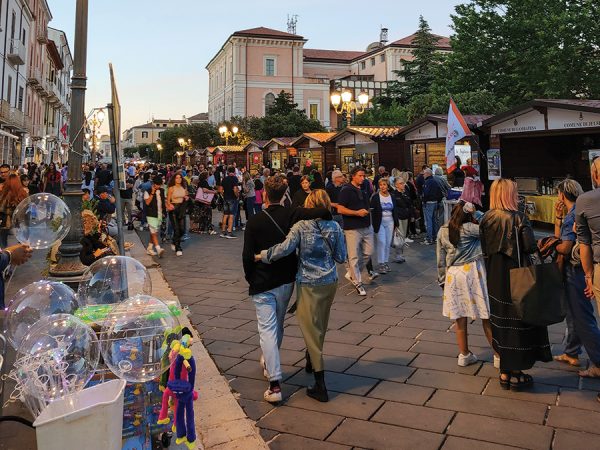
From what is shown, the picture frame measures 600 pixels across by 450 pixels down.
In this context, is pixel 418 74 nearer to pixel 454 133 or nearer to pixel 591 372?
pixel 454 133

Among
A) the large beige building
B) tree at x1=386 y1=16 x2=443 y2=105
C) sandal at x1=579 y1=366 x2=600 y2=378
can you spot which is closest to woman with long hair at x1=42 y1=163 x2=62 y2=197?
sandal at x1=579 y1=366 x2=600 y2=378

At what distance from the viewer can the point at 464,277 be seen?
4.15 m

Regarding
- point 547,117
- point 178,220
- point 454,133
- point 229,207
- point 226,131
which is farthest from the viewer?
point 226,131

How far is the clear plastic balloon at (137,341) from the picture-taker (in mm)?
2670

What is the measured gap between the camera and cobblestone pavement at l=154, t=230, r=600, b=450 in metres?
3.10

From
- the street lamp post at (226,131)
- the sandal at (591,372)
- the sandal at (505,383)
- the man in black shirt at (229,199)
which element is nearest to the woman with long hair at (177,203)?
the man in black shirt at (229,199)

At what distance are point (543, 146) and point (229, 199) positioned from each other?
9.87 meters

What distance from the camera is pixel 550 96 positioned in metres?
26.2

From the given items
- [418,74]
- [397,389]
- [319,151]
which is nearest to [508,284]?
[397,389]

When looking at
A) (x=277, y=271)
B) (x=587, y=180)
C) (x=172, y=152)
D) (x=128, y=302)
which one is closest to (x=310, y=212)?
(x=277, y=271)

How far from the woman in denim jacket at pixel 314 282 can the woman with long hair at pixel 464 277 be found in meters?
1.14

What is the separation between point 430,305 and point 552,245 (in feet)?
8.05

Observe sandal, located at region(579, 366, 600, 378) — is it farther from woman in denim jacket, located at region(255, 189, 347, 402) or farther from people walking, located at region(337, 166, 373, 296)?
people walking, located at region(337, 166, 373, 296)

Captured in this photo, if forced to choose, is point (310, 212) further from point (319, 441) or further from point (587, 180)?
point (587, 180)
